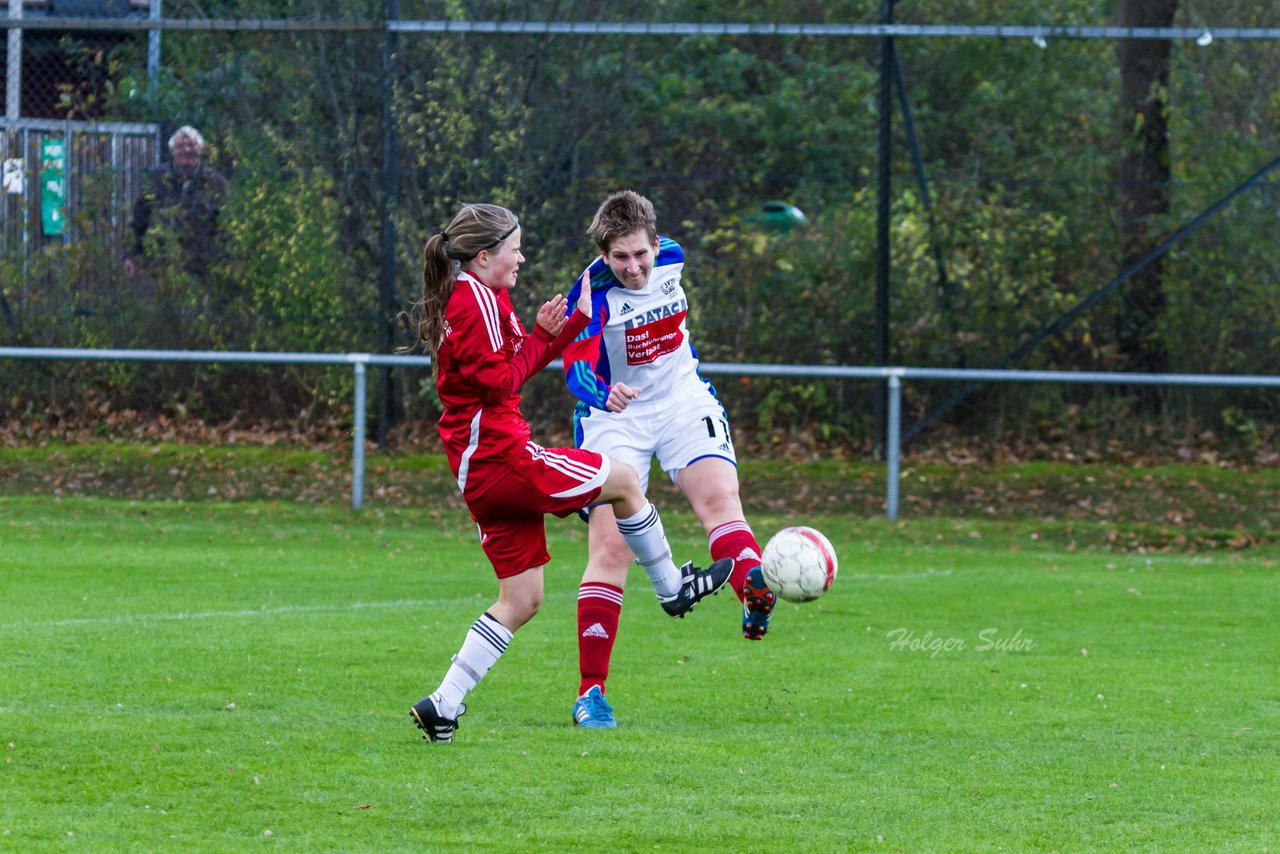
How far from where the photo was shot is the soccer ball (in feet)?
18.5

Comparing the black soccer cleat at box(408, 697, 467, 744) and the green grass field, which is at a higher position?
the black soccer cleat at box(408, 697, 467, 744)

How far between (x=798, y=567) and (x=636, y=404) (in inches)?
44.5

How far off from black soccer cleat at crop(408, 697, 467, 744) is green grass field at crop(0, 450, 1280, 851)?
3.5 inches

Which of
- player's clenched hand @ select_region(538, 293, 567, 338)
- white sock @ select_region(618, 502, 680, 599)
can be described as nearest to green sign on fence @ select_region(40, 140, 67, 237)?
player's clenched hand @ select_region(538, 293, 567, 338)

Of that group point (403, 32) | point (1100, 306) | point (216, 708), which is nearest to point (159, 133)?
point (403, 32)

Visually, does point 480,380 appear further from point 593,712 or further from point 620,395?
point 593,712

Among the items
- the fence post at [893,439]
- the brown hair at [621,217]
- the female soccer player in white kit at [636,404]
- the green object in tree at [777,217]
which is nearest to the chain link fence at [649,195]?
the green object in tree at [777,217]

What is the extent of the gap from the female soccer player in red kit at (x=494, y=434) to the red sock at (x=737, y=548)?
18 centimetres

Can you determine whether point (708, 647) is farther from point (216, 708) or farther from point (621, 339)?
point (216, 708)

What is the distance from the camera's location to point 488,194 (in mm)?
13047

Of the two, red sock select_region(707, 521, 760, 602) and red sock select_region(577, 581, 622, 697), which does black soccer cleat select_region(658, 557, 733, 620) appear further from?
red sock select_region(577, 581, 622, 697)

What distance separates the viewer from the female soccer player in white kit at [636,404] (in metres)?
6.09

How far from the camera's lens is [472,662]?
18.1 feet

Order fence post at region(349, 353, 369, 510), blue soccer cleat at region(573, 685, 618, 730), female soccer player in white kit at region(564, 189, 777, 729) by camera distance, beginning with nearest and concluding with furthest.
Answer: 1. blue soccer cleat at region(573, 685, 618, 730)
2. female soccer player in white kit at region(564, 189, 777, 729)
3. fence post at region(349, 353, 369, 510)
